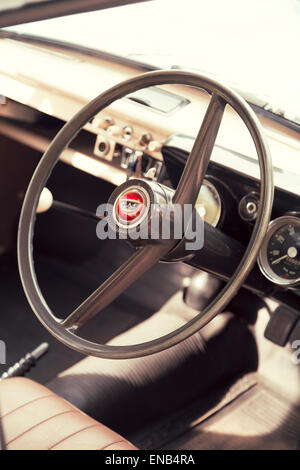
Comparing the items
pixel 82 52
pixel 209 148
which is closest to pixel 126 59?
pixel 82 52

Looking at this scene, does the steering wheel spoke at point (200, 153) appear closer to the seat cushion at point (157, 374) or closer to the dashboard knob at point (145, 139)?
the dashboard knob at point (145, 139)

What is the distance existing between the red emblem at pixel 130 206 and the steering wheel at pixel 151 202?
13 mm

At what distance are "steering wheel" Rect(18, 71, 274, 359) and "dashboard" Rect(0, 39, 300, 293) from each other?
0.23m

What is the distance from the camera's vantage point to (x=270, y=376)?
A: 1.63 meters

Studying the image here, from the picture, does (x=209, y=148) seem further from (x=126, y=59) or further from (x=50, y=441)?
(x=126, y=59)

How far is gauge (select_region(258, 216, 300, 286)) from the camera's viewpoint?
102 centimetres

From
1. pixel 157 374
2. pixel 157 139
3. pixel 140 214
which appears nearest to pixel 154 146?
pixel 157 139

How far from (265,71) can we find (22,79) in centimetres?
70

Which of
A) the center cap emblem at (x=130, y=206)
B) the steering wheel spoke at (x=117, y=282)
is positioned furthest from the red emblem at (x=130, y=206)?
the steering wheel spoke at (x=117, y=282)

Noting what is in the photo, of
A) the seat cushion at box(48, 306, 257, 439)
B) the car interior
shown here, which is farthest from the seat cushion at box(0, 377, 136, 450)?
the seat cushion at box(48, 306, 257, 439)

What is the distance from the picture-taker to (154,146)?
128 centimetres

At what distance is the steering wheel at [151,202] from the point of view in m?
0.80

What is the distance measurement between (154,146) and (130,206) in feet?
1.69

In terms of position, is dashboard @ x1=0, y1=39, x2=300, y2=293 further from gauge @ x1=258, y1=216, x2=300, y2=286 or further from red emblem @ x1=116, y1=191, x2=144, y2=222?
red emblem @ x1=116, y1=191, x2=144, y2=222
